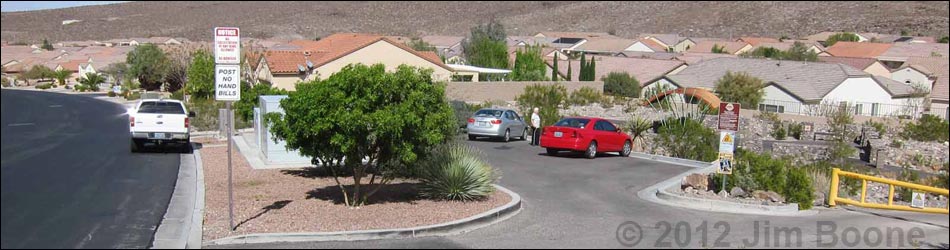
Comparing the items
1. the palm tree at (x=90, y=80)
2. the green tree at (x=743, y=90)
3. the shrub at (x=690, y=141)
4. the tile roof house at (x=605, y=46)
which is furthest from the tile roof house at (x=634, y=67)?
the palm tree at (x=90, y=80)

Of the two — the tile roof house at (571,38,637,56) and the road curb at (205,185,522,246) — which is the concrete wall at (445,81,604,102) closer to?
the road curb at (205,185,522,246)

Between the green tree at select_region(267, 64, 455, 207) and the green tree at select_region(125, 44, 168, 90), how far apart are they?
4107cm

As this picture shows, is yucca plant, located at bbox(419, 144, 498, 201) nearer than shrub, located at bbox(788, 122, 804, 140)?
Yes

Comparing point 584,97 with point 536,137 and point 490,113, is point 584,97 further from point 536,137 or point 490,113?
point 536,137

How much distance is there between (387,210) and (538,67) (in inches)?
1936

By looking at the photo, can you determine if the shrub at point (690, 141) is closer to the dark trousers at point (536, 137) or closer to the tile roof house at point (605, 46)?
the dark trousers at point (536, 137)

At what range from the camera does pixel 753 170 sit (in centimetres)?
1670

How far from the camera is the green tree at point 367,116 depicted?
12.6 metres

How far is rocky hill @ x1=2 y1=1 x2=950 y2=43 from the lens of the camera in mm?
113319

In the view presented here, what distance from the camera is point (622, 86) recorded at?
59.8m

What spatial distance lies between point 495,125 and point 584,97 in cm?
2284

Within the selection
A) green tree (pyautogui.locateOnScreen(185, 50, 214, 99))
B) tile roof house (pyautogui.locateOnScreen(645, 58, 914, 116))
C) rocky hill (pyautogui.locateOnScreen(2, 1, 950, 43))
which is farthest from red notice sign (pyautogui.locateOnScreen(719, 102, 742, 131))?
rocky hill (pyautogui.locateOnScreen(2, 1, 950, 43))

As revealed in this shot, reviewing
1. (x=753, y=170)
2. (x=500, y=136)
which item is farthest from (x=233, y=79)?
(x=500, y=136)

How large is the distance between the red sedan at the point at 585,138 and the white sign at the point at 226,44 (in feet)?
41.7
